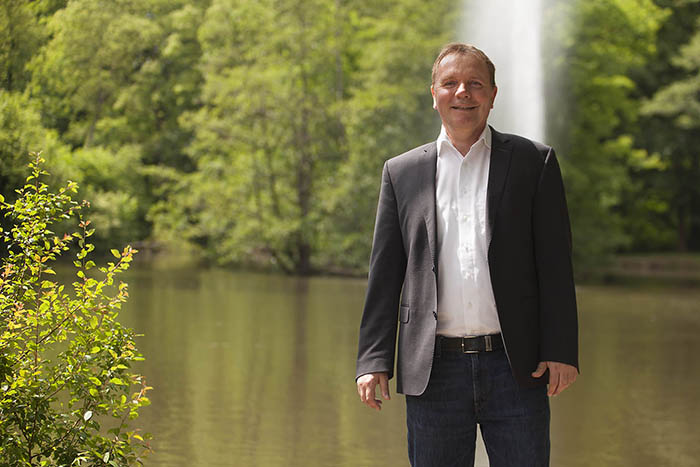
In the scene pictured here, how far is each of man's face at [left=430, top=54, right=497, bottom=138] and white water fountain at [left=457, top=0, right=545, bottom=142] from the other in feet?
72.3

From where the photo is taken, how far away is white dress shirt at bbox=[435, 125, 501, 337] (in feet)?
9.22

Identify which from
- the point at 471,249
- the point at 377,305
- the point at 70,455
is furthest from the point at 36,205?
the point at 471,249

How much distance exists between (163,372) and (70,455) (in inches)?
210

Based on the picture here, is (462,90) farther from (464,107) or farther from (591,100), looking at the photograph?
(591,100)

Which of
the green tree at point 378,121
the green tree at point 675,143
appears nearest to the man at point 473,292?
the green tree at point 378,121

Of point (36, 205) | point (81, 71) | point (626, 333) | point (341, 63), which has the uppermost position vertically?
point (341, 63)

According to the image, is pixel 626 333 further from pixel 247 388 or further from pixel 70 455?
pixel 70 455

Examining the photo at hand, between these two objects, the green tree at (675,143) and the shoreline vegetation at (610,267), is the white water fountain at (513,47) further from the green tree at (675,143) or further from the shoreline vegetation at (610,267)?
the green tree at (675,143)

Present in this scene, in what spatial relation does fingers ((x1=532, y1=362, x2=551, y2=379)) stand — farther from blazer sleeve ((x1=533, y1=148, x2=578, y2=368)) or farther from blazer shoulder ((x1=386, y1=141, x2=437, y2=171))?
blazer shoulder ((x1=386, y1=141, x2=437, y2=171))

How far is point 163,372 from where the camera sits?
852 centimetres

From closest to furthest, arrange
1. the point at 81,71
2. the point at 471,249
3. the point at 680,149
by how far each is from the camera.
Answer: the point at 471,249
the point at 81,71
the point at 680,149

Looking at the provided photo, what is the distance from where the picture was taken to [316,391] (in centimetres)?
795

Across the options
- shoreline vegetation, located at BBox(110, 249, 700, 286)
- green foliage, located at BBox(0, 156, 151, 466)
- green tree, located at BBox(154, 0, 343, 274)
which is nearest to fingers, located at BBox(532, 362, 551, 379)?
green foliage, located at BBox(0, 156, 151, 466)

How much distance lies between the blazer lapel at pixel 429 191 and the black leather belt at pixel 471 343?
0.65 feet
